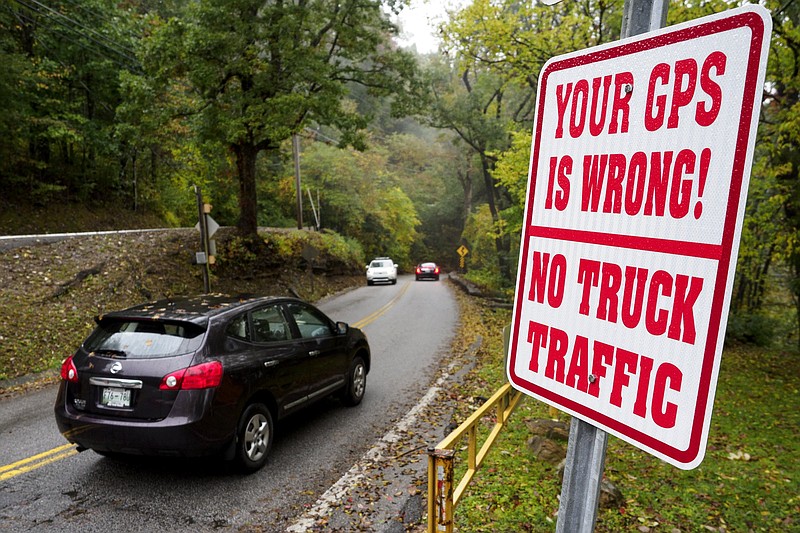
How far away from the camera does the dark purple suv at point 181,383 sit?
15.2 feet

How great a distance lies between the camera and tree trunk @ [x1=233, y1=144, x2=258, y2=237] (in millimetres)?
18297

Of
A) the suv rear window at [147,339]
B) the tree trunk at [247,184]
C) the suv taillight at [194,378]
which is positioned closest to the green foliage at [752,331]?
the tree trunk at [247,184]

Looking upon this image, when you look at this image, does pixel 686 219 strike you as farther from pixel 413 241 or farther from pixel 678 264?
pixel 413 241

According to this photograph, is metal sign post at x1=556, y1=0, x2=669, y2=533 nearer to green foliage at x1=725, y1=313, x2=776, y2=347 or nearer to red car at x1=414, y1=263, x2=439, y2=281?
green foliage at x1=725, y1=313, x2=776, y2=347

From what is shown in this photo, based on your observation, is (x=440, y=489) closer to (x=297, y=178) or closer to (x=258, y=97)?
(x=258, y=97)

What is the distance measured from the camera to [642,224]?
4.19ft

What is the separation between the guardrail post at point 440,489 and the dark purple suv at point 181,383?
2.71 meters

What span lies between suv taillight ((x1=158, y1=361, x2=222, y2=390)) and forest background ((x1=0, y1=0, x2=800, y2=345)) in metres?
9.65

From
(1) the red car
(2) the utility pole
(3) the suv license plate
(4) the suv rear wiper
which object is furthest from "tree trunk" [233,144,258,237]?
(1) the red car

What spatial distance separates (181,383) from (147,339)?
2.21 ft

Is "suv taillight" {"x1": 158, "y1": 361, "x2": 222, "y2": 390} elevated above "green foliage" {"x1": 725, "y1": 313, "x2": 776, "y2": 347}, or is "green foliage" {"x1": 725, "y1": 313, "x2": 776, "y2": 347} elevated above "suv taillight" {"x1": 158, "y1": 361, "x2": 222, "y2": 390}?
"suv taillight" {"x1": 158, "y1": 361, "x2": 222, "y2": 390}

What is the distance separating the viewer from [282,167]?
124ft

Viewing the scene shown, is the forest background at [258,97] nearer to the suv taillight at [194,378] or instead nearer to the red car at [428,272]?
the red car at [428,272]

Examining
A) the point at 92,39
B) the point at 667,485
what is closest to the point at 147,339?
the point at 667,485
